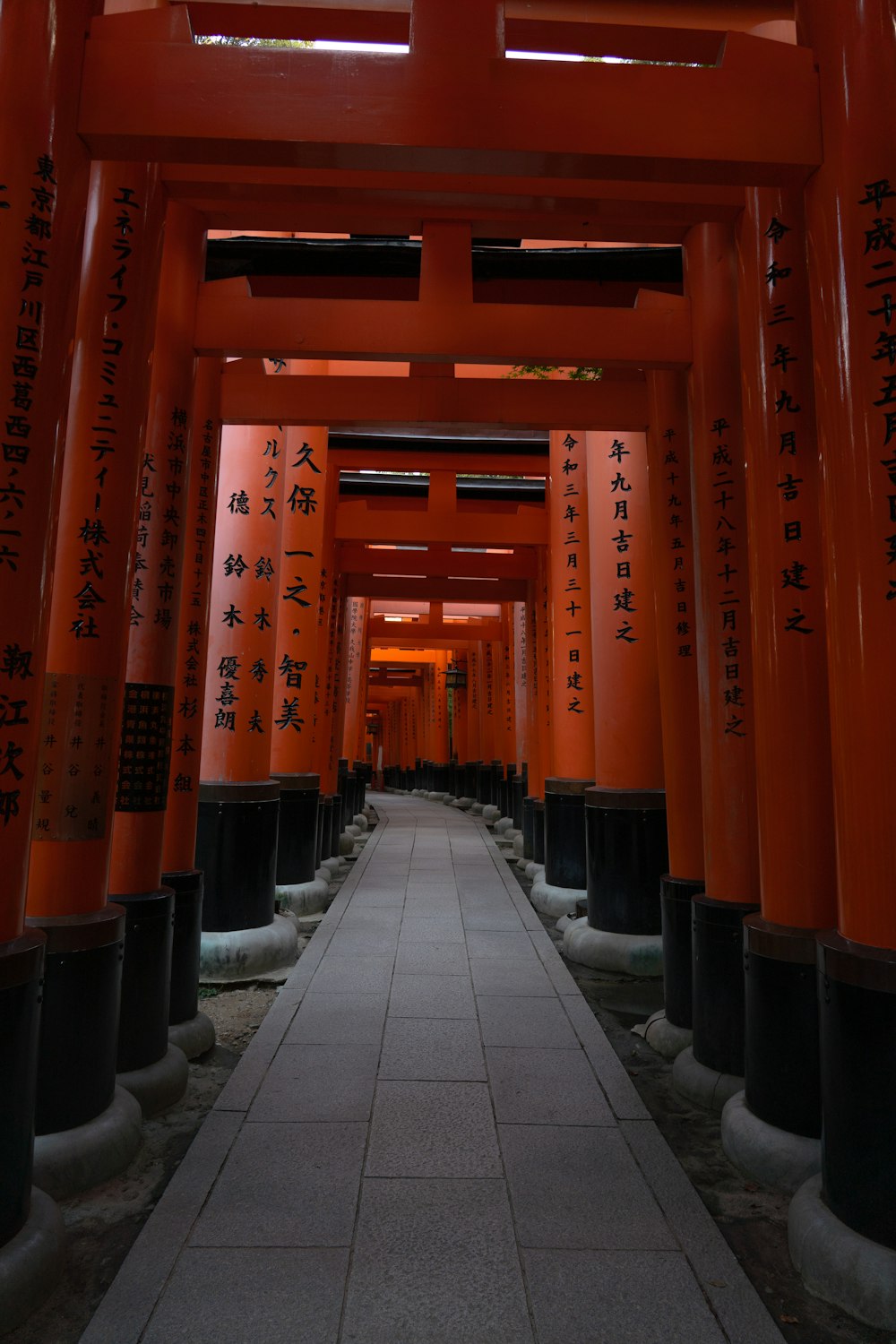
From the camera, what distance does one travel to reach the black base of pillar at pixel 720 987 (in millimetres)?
3326

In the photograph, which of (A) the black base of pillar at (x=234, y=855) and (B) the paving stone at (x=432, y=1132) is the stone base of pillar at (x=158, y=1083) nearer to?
(B) the paving stone at (x=432, y=1132)

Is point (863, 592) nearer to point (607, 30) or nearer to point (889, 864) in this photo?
point (889, 864)

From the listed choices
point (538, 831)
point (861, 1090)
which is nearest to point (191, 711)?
point (861, 1090)

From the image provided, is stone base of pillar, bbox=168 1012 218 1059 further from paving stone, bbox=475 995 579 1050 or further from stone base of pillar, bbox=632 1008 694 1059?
stone base of pillar, bbox=632 1008 694 1059

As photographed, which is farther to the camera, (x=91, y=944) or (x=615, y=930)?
(x=615, y=930)

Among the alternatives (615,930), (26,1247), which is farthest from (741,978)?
(26,1247)

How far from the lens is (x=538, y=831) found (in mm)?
9367

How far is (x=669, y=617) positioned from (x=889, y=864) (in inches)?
90.2

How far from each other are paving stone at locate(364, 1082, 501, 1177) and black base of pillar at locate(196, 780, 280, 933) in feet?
7.53

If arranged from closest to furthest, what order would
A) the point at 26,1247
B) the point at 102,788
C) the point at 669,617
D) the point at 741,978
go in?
the point at 26,1247, the point at 102,788, the point at 741,978, the point at 669,617

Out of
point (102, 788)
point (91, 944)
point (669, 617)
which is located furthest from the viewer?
point (669, 617)

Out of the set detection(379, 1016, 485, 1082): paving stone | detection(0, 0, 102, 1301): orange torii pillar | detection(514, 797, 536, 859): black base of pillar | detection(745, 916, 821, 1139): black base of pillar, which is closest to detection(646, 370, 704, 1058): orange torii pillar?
detection(379, 1016, 485, 1082): paving stone

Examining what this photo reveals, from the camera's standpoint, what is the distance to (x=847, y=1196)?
2.19m

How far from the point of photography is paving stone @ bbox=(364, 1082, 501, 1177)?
275cm
